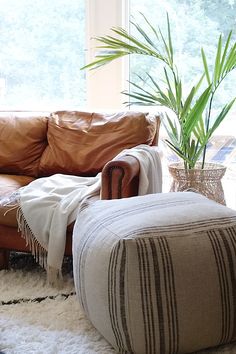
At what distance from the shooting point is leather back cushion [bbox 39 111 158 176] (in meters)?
2.83

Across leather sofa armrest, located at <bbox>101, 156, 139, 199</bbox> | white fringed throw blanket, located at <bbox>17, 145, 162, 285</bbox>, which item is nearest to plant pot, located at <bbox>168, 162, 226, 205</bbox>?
white fringed throw blanket, located at <bbox>17, 145, 162, 285</bbox>

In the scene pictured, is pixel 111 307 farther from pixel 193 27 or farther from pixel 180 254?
pixel 193 27

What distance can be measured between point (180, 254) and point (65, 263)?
1113 millimetres

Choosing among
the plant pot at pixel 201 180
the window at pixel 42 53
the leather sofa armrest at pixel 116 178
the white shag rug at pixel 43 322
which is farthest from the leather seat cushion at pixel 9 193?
the window at pixel 42 53

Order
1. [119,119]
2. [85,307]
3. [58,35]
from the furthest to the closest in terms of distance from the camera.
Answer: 1. [58,35]
2. [119,119]
3. [85,307]

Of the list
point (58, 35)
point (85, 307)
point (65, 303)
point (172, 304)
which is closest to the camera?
point (172, 304)

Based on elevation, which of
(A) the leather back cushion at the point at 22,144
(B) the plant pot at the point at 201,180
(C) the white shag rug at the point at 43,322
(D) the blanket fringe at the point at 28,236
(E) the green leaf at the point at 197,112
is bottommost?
(C) the white shag rug at the point at 43,322

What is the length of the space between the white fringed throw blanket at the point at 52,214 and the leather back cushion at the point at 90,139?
402mm

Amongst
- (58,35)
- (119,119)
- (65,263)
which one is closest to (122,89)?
(58,35)

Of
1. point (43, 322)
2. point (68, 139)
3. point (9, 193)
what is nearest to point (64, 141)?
point (68, 139)

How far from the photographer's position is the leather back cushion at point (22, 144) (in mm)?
2992

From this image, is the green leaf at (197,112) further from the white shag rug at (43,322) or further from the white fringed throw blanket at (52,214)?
the white shag rug at (43,322)

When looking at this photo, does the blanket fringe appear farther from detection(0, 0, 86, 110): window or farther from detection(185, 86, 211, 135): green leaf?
detection(0, 0, 86, 110): window

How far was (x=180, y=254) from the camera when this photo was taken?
→ 158 centimetres
